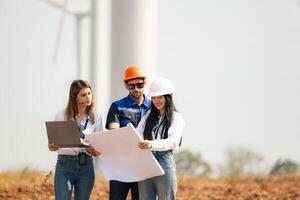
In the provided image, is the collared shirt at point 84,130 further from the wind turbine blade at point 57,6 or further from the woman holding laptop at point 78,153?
the wind turbine blade at point 57,6

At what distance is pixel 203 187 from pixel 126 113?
4646 mm

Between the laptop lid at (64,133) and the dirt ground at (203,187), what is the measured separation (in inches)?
150

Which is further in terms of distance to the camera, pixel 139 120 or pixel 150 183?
pixel 139 120

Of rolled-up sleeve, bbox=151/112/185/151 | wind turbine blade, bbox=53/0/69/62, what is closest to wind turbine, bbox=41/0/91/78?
wind turbine blade, bbox=53/0/69/62

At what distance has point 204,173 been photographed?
11172mm

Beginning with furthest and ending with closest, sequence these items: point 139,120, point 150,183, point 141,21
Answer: point 141,21 → point 139,120 → point 150,183

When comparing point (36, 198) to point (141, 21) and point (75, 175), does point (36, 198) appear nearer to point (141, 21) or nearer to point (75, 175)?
point (141, 21)

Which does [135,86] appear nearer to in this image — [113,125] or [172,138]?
[113,125]

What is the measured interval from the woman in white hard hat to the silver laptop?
0.53 meters

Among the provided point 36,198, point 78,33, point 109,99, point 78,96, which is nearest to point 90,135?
point 78,96

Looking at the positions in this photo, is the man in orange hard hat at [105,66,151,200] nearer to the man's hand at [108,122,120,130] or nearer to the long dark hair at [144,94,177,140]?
the man's hand at [108,122,120,130]

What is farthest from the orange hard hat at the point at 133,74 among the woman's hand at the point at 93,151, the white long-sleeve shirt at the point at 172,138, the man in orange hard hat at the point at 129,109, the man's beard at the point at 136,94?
the woman's hand at the point at 93,151

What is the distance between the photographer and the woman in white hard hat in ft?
17.7

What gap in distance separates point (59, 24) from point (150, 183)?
6.38 metres
